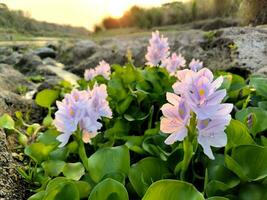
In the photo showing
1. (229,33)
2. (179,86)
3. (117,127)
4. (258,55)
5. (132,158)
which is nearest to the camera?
(179,86)

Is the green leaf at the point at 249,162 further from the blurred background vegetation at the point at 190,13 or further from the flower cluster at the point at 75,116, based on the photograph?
the blurred background vegetation at the point at 190,13

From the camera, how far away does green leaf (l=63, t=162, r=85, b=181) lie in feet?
5.94

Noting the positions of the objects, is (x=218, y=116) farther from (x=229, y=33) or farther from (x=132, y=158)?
(x=229, y=33)

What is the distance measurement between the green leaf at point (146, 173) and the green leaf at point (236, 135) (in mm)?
236

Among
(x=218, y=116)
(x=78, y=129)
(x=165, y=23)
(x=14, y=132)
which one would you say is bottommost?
(x=165, y=23)

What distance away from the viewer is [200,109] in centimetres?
127

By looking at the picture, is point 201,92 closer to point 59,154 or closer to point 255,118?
point 255,118

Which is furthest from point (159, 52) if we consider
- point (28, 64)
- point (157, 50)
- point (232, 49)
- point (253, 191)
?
point (28, 64)

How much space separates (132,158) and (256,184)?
2.36ft

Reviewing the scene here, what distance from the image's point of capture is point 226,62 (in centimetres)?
358

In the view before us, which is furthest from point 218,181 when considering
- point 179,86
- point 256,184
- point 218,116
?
point 179,86

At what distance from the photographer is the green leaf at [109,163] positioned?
65.6 inches

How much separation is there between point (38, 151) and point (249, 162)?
39.3 inches

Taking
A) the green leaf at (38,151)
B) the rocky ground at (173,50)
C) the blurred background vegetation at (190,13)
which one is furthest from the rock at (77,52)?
the green leaf at (38,151)
